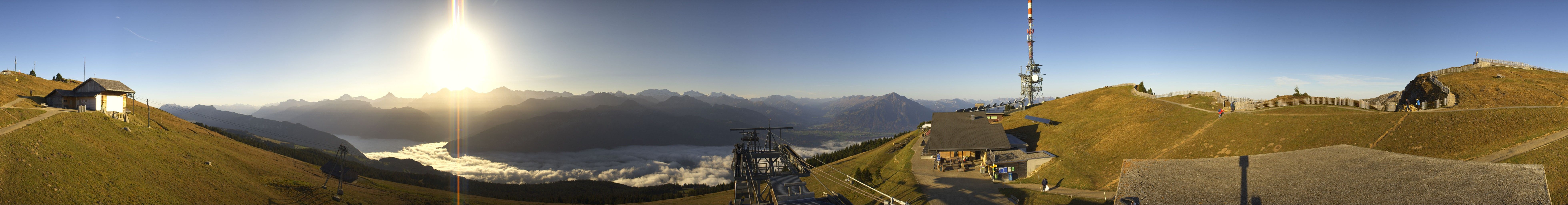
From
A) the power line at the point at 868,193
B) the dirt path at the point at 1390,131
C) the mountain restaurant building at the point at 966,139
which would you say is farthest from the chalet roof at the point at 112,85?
the dirt path at the point at 1390,131

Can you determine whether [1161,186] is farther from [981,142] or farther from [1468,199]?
[981,142]

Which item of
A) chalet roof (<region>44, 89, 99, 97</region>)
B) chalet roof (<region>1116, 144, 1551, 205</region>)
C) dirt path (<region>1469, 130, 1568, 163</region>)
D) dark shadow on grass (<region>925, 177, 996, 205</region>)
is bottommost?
dark shadow on grass (<region>925, 177, 996, 205</region>)

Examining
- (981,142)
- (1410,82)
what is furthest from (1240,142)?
(1410,82)

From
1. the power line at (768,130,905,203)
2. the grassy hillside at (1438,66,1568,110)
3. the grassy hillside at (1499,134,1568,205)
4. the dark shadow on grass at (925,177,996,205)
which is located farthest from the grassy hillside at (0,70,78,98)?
the grassy hillside at (1438,66,1568,110)

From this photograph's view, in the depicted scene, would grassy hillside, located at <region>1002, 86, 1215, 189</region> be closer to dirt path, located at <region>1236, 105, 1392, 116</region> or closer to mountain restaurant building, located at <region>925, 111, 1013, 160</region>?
dirt path, located at <region>1236, 105, 1392, 116</region>

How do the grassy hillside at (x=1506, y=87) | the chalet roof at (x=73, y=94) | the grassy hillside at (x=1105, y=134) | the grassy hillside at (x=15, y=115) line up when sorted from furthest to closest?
the chalet roof at (x=73, y=94)
the grassy hillside at (x=15, y=115)
the grassy hillside at (x=1105, y=134)
the grassy hillside at (x=1506, y=87)

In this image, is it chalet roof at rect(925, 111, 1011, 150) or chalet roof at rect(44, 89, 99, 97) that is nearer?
chalet roof at rect(925, 111, 1011, 150)

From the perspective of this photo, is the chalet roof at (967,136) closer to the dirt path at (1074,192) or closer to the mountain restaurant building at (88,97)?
the dirt path at (1074,192)
